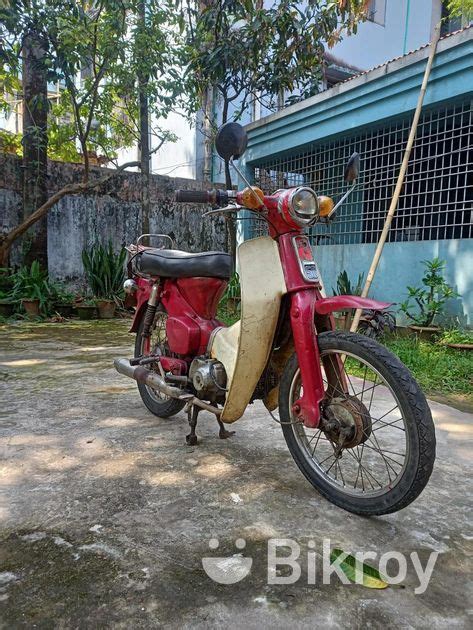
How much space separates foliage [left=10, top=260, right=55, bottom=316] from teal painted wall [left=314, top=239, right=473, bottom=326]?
3874mm

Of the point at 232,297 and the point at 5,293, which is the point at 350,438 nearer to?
the point at 232,297

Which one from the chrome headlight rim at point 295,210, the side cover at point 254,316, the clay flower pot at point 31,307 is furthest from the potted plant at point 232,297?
the chrome headlight rim at point 295,210

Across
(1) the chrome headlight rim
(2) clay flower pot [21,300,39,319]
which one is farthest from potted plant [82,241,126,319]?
(1) the chrome headlight rim

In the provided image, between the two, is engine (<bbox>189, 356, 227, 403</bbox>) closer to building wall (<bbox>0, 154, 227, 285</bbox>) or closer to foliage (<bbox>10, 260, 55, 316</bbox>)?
foliage (<bbox>10, 260, 55, 316</bbox>)

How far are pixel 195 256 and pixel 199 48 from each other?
6043mm

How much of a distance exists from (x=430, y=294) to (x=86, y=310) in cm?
472

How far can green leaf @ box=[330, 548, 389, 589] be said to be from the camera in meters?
1.37

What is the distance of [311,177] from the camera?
21.9ft

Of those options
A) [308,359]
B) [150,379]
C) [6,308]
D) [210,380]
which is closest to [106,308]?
[6,308]

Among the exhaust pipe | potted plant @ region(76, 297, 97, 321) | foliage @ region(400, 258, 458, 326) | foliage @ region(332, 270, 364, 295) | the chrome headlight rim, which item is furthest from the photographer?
potted plant @ region(76, 297, 97, 321)

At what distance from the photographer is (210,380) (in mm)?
2170

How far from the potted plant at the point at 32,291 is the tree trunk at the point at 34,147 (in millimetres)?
362

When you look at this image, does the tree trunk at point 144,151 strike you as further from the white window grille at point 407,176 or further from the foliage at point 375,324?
the foliage at point 375,324

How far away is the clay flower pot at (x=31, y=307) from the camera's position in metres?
6.74
